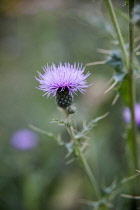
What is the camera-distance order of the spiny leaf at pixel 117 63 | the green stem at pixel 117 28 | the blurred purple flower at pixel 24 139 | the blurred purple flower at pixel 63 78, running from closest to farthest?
1. the blurred purple flower at pixel 63 78
2. the green stem at pixel 117 28
3. the spiny leaf at pixel 117 63
4. the blurred purple flower at pixel 24 139

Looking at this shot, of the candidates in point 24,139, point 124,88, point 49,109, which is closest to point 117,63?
point 124,88

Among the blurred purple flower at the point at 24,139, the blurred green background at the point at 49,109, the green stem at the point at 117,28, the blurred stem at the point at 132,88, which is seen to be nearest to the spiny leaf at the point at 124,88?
the blurred stem at the point at 132,88

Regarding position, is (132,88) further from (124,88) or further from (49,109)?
(49,109)

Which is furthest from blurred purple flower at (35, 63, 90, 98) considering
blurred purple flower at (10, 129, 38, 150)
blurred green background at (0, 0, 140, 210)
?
blurred purple flower at (10, 129, 38, 150)

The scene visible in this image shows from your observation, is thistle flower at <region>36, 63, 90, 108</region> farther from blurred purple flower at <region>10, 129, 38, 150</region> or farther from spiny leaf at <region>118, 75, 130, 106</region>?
blurred purple flower at <region>10, 129, 38, 150</region>

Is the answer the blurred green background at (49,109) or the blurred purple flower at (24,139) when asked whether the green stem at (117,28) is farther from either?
the blurred purple flower at (24,139)
